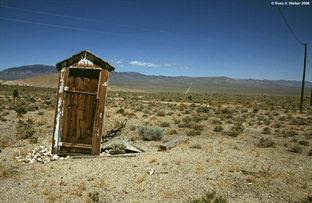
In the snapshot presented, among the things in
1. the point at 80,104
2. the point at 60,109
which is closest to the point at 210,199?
the point at 80,104

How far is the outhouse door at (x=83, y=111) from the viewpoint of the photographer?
6.38 metres

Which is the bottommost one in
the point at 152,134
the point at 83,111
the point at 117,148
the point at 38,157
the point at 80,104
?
the point at 38,157

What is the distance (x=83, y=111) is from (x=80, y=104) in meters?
0.22

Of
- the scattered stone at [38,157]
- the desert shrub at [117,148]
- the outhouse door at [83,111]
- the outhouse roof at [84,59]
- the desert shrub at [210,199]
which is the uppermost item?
the outhouse roof at [84,59]

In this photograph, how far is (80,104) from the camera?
641 cm

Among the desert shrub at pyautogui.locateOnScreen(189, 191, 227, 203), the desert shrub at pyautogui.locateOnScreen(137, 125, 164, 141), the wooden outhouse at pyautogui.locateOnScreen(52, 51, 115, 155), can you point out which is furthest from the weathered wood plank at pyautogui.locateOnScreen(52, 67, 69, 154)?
Answer: the desert shrub at pyautogui.locateOnScreen(189, 191, 227, 203)

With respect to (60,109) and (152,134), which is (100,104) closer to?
(60,109)

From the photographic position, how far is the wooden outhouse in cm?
635

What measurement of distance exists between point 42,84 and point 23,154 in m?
90.2

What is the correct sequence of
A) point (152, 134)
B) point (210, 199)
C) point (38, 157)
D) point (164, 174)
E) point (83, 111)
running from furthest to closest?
1. point (152, 134)
2. point (83, 111)
3. point (38, 157)
4. point (164, 174)
5. point (210, 199)

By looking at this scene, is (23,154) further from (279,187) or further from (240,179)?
(279,187)

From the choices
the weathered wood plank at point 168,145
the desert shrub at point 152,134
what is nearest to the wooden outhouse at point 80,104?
the weathered wood plank at point 168,145

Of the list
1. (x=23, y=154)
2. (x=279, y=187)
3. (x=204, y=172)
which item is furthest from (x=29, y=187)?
(x=279, y=187)

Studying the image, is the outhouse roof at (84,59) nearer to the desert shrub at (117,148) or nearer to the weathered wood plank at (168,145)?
the desert shrub at (117,148)
